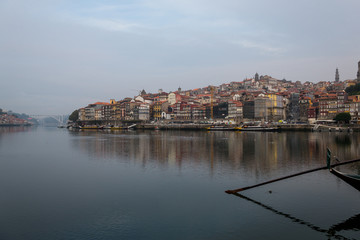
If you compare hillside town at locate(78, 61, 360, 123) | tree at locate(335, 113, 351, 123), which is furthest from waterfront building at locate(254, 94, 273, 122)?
tree at locate(335, 113, 351, 123)

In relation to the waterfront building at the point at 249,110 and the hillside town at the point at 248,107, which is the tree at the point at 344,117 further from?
the waterfront building at the point at 249,110

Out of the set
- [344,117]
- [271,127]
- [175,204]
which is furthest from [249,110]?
[175,204]

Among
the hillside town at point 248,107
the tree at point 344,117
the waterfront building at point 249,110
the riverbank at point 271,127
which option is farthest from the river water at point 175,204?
the waterfront building at point 249,110

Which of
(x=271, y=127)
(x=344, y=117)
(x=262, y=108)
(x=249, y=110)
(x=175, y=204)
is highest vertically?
(x=262, y=108)

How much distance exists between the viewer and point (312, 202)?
49.0 feet

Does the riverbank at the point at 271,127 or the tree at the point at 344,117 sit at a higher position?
the tree at the point at 344,117

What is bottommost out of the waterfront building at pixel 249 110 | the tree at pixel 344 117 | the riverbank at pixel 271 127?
the riverbank at pixel 271 127

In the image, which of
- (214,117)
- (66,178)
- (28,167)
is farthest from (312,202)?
(214,117)

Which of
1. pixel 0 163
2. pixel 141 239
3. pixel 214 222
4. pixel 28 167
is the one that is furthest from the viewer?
pixel 0 163

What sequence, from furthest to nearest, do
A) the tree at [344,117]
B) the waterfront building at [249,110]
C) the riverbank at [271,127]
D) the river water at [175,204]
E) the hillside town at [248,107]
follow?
the waterfront building at [249,110] → the hillside town at [248,107] → the tree at [344,117] → the riverbank at [271,127] → the river water at [175,204]

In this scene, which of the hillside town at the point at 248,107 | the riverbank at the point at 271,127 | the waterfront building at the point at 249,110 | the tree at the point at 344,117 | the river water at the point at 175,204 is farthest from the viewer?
the waterfront building at the point at 249,110

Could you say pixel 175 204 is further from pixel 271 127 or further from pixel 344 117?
pixel 344 117

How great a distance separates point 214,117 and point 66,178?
97.3 metres

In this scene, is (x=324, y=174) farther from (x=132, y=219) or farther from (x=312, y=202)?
(x=132, y=219)
